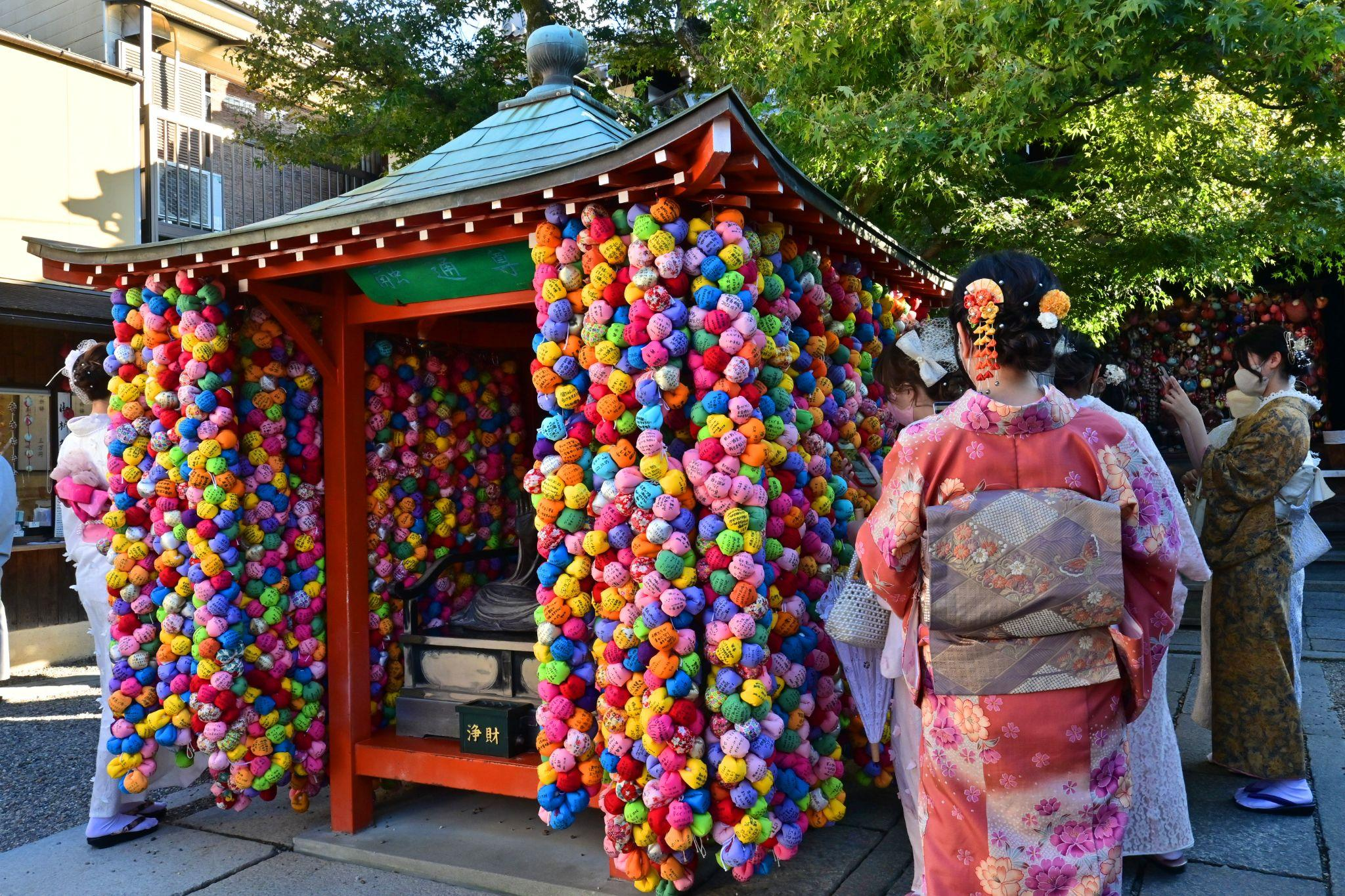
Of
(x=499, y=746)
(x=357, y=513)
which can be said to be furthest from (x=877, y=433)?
(x=357, y=513)

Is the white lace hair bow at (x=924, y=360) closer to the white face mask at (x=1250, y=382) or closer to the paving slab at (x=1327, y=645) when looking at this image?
the white face mask at (x=1250, y=382)

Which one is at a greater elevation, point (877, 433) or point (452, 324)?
point (452, 324)

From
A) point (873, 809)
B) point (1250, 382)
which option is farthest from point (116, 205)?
point (1250, 382)

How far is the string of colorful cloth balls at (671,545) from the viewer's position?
293 cm

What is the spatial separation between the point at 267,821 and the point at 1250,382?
491 cm

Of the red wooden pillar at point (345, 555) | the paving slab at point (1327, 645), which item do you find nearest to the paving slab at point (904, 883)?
the red wooden pillar at point (345, 555)

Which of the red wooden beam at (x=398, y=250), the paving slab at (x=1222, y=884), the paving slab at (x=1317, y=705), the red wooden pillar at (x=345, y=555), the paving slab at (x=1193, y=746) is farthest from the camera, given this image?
the paving slab at (x=1317, y=705)

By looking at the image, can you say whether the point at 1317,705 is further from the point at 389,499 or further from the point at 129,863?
the point at 129,863

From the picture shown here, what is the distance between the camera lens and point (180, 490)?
3.98 m

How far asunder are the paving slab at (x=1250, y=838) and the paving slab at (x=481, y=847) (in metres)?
1.30

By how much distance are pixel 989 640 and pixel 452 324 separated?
3397mm

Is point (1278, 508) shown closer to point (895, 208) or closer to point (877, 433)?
point (877, 433)

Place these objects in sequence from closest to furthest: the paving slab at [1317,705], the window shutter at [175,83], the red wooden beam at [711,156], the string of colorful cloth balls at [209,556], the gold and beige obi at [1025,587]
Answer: the gold and beige obi at [1025,587], the red wooden beam at [711,156], the string of colorful cloth balls at [209,556], the paving slab at [1317,705], the window shutter at [175,83]

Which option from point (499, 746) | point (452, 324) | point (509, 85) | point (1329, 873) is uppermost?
point (509, 85)
